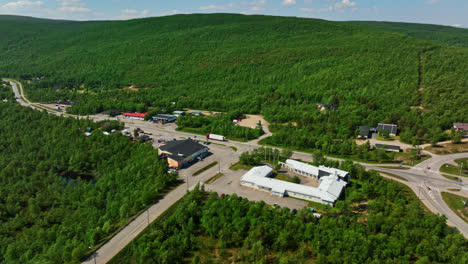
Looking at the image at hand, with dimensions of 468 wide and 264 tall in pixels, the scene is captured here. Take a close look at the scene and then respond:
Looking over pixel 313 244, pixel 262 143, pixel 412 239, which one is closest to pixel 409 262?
pixel 412 239

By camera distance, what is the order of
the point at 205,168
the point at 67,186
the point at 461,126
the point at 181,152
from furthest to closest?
the point at 461,126, the point at 181,152, the point at 205,168, the point at 67,186

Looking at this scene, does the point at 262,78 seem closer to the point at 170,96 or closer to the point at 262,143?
the point at 170,96

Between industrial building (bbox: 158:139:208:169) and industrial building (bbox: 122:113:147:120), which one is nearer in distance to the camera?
industrial building (bbox: 158:139:208:169)

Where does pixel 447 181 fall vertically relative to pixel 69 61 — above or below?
below

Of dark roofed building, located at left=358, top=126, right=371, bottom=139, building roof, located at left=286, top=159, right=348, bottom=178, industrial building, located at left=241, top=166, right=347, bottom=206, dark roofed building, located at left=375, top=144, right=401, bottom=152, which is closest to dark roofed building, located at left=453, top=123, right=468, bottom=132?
dark roofed building, located at left=358, top=126, right=371, bottom=139

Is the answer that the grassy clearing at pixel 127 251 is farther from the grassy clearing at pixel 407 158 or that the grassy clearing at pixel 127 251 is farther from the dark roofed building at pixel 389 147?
the dark roofed building at pixel 389 147

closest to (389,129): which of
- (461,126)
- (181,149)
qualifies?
(461,126)

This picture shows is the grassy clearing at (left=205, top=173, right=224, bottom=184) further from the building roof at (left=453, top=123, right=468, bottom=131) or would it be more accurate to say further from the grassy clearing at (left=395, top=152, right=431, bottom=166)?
the building roof at (left=453, top=123, right=468, bottom=131)

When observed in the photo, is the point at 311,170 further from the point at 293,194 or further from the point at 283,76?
the point at 283,76
